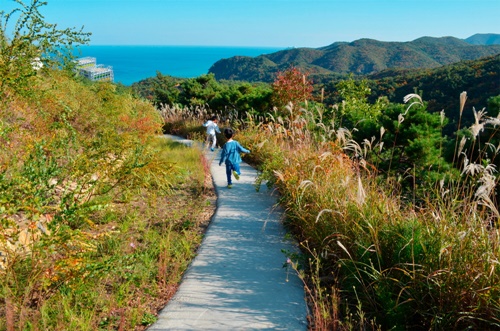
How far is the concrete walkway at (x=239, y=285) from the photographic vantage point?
3.19 m

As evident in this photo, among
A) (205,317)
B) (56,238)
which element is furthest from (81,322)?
(205,317)

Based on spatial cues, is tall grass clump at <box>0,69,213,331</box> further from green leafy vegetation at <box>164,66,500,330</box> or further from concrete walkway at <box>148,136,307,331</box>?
green leafy vegetation at <box>164,66,500,330</box>

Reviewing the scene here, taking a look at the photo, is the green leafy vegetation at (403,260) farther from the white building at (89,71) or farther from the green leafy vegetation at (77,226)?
the white building at (89,71)

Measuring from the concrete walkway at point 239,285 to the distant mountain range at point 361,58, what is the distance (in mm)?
108358

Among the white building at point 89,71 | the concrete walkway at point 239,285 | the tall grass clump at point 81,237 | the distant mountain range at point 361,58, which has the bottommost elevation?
the concrete walkway at point 239,285

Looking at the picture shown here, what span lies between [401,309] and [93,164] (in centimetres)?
355

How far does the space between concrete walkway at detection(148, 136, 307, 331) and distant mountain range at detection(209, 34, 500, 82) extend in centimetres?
10836

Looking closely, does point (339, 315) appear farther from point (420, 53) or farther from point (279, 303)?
point (420, 53)

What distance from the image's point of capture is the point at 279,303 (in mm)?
3467

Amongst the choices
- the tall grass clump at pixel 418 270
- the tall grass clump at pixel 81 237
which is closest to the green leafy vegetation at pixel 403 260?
the tall grass clump at pixel 418 270

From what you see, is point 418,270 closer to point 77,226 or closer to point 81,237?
point 81,237

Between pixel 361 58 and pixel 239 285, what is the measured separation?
134 m

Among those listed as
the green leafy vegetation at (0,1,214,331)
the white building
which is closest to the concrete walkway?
the green leafy vegetation at (0,1,214,331)

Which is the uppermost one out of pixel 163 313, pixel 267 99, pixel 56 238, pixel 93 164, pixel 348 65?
pixel 348 65
